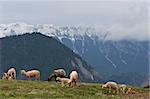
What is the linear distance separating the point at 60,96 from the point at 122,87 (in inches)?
561

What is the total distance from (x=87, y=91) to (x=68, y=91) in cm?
242

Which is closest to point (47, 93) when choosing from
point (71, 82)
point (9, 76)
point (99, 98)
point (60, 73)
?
point (99, 98)

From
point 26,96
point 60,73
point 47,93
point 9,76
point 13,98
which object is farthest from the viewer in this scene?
point 60,73

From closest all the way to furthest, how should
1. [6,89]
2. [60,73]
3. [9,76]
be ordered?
[6,89] → [9,76] → [60,73]

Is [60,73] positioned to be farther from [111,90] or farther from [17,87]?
[17,87]

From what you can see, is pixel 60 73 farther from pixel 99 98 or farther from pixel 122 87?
pixel 99 98

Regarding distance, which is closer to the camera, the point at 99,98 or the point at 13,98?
the point at 13,98

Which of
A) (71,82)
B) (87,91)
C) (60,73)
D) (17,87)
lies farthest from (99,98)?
(60,73)

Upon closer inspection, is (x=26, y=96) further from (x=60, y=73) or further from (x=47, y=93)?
(x=60, y=73)

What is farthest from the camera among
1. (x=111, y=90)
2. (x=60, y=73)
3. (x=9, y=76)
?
(x=60, y=73)

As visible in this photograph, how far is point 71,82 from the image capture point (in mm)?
44594

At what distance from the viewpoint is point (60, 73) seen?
60719 mm

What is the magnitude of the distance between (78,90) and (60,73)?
21.7 meters

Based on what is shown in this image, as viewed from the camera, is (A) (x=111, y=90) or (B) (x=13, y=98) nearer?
(B) (x=13, y=98)
